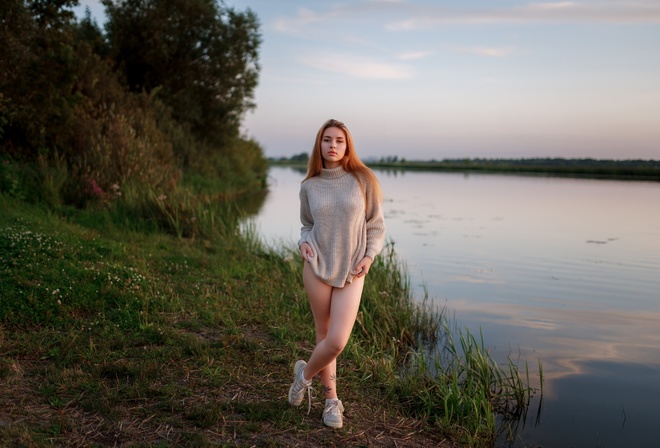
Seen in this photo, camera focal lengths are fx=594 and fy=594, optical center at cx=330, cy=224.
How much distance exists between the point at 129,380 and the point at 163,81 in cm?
2360

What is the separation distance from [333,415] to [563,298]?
7756 mm

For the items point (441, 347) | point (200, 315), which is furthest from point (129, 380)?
point (441, 347)

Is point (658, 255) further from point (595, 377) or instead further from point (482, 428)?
point (482, 428)

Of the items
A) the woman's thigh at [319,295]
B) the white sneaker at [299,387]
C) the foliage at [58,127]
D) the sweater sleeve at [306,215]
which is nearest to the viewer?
Answer: the woman's thigh at [319,295]

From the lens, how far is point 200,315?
673 cm

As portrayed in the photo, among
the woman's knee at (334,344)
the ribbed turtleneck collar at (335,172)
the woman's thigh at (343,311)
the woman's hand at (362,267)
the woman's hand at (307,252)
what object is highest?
the ribbed turtleneck collar at (335,172)

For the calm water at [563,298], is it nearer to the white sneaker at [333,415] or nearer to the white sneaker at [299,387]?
the white sneaker at [333,415]

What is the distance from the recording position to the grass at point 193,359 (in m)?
4.23

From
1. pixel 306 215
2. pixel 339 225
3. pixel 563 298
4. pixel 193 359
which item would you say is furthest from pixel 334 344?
pixel 563 298

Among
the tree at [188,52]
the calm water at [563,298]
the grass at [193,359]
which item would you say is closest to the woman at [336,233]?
the grass at [193,359]

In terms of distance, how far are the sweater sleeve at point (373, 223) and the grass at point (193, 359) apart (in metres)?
1.38

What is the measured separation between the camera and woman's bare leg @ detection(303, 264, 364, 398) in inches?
161

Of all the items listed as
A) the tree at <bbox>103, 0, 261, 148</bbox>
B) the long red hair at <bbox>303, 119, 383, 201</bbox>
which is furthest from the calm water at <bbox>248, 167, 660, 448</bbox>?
the tree at <bbox>103, 0, 261, 148</bbox>

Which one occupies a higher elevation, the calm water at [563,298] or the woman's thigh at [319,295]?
the woman's thigh at [319,295]
